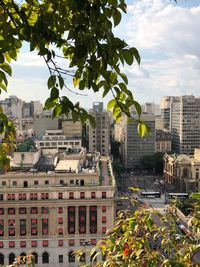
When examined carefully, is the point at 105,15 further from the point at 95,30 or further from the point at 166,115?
the point at 166,115

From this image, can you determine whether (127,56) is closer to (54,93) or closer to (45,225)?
(54,93)

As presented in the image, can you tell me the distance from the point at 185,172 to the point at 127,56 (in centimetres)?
8129

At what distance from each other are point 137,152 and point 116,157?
13.3 meters

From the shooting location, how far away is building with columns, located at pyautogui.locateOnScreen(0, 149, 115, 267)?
131 feet

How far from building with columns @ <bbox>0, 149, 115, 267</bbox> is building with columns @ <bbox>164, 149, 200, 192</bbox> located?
43171 mm

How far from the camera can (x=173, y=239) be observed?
19.2 ft

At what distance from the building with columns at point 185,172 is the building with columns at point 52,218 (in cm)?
4317

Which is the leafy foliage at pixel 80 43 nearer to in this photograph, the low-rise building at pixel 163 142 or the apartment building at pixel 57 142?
the apartment building at pixel 57 142

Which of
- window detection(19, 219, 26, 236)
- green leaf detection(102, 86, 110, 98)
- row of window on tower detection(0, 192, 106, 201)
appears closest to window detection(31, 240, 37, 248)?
window detection(19, 219, 26, 236)

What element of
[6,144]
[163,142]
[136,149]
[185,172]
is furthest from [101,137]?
[6,144]

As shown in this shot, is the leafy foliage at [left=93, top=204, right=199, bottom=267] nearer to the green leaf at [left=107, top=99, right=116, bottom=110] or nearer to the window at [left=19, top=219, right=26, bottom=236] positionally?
the green leaf at [left=107, top=99, right=116, bottom=110]

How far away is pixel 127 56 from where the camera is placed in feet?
11.9

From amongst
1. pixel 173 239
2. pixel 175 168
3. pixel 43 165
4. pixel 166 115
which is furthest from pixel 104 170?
pixel 166 115

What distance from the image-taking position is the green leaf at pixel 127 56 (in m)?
3.61
